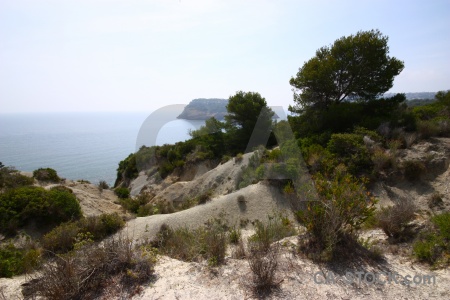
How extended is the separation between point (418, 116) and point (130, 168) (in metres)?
22.9

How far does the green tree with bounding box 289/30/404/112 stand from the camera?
1611 cm

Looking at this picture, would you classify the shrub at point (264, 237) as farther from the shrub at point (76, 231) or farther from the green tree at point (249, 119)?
the green tree at point (249, 119)

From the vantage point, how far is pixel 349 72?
16.6 meters

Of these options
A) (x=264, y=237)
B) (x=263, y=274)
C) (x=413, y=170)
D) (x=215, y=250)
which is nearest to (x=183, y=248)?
(x=215, y=250)

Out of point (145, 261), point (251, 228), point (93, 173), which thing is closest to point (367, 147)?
point (251, 228)

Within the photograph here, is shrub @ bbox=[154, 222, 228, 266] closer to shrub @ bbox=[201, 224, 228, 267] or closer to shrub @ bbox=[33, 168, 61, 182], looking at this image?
shrub @ bbox=[201, 224, 228, 267]

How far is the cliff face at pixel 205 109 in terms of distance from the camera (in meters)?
25.5

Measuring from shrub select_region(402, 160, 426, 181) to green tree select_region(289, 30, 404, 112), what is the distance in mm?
7980

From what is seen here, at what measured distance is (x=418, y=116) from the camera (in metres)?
14.7

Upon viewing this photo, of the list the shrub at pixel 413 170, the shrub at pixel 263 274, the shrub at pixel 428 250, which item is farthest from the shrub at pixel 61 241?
the shrub at pixel 413 170

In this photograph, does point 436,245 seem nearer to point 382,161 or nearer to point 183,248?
point 183,248

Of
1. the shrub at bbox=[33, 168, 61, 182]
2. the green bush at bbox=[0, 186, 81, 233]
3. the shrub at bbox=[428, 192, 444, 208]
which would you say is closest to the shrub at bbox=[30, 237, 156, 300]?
the green bush at bbox=[0, 186, 81, 233]

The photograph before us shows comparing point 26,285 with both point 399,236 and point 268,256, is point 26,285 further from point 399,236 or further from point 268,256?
point 399,236

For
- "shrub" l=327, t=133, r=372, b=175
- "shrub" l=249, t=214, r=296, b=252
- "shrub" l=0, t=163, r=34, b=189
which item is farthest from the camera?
"shrub" l=0, t=163, r=34, b=189
